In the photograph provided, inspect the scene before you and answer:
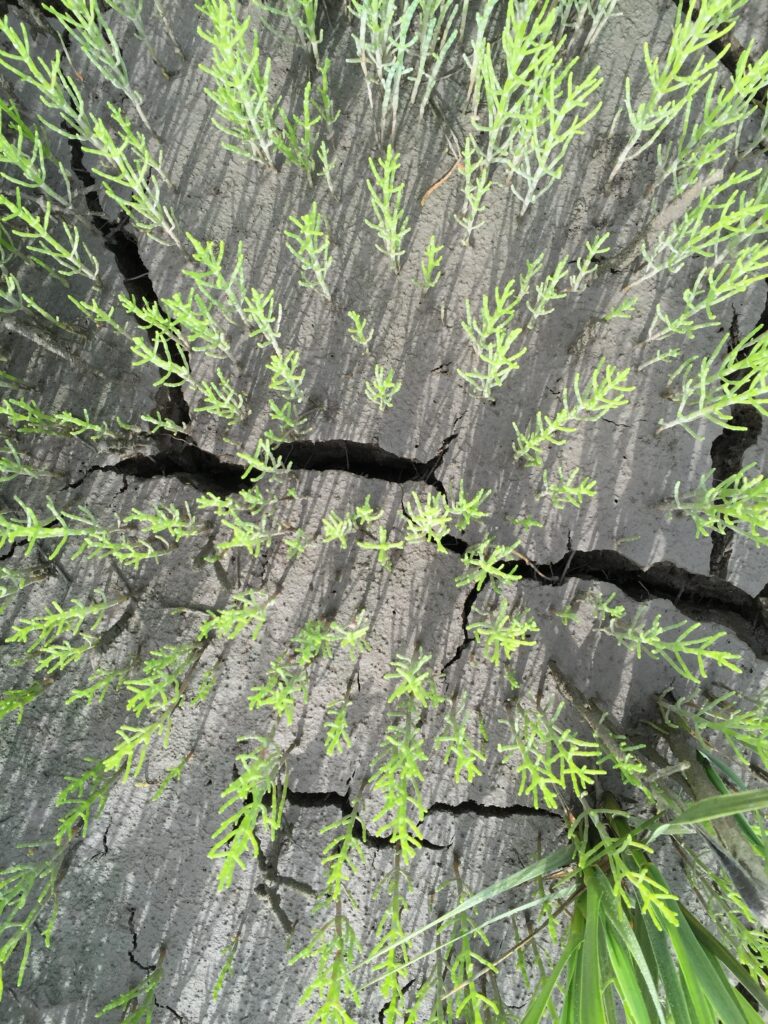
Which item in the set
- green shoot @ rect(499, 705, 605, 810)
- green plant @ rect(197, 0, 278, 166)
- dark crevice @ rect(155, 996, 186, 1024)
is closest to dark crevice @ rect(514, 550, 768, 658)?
green shoot @ rect(499, 705, 605, 810)

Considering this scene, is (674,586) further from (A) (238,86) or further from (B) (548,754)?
(A) (238,86)

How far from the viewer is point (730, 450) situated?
2098 millimetres

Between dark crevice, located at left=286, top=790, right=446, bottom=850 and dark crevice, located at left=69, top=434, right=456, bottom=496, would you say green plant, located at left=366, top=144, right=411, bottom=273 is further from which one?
dark crevice, located at left=286, top=790, right=446, bottom=850

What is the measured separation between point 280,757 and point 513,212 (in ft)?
6.00

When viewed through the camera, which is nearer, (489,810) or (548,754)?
(548,754)

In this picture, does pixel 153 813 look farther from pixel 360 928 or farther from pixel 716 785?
pixel 716 785

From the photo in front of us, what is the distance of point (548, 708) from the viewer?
6.59 feet

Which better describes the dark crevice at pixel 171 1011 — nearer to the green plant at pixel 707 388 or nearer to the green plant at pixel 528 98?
the green plant at pixel 707 388

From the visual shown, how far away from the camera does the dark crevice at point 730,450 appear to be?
6.85ft

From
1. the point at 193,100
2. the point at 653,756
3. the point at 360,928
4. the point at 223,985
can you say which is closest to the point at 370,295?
the point at 193,100

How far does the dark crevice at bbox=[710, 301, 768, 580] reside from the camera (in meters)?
2.09

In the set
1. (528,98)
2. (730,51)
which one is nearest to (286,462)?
(528,98)

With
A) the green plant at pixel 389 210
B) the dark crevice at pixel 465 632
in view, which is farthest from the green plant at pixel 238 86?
the dark crevice at pixel 465 632

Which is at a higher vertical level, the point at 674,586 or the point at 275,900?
the point at 674,586
